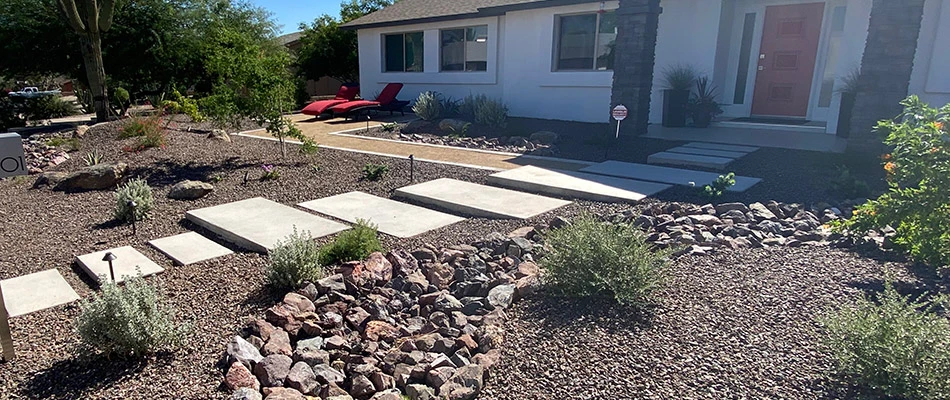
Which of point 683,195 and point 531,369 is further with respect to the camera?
point 683,195

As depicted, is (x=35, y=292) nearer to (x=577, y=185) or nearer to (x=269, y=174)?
(x=269, y=174)

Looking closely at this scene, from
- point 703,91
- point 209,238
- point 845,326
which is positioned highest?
point 703,91

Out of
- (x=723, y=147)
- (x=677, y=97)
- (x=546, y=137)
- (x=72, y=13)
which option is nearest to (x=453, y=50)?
(x=546, y=137)

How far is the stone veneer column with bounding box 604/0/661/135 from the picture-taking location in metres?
10.1

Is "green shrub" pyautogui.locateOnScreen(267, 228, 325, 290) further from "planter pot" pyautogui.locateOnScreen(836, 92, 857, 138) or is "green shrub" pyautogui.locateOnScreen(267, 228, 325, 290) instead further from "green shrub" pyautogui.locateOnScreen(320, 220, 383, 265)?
"planter pot" pyautogui.locateOnScreen(836, 92, 857, 138)

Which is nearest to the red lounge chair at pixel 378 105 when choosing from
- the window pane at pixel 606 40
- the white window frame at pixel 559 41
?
the white window frame at pixel 559 41

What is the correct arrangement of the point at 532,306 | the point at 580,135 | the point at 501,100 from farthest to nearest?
the point at 501,100 < the point at 580,135 < the point at 532,306

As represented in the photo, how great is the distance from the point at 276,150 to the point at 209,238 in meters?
4.44

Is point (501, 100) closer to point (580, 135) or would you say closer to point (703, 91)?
point (580, 135)

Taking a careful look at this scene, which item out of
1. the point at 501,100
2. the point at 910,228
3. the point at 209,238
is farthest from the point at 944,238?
the point at 501,100

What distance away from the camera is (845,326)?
260cm

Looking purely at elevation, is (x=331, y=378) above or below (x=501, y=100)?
below

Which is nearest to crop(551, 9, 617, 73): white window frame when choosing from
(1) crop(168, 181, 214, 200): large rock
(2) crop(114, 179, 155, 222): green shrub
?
(1) crop(168, 181, 214, 200): large rock

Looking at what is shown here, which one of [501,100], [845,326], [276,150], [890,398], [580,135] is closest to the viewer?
[890,398]
